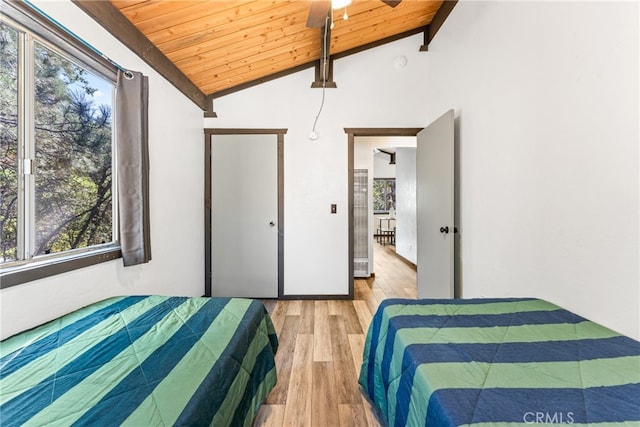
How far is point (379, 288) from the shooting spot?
3.74 meters

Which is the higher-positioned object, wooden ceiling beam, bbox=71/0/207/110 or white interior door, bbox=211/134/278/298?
wooden ceiling beam, bbox=71/0/207/110

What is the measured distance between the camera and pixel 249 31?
2.34 metres

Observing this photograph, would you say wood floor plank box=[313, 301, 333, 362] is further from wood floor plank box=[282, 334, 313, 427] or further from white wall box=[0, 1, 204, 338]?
white wall box=[0, 1, 204, 338]

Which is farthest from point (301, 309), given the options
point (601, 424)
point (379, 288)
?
point (601, 424)

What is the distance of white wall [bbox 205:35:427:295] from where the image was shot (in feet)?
10.5

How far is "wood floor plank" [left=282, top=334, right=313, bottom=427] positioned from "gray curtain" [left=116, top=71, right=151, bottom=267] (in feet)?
4.36

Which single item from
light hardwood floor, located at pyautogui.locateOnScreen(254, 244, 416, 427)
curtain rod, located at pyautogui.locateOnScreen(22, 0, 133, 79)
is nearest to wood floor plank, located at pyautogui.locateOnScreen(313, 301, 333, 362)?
light hardwood floor, located at pyautogui.locateOnScreen(254, 244, 416, 427)

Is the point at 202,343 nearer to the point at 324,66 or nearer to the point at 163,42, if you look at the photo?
the point at 163,42

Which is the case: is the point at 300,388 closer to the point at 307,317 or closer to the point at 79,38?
the point at 307,317

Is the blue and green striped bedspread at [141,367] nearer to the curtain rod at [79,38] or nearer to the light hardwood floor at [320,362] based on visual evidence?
the light hardwood floor at [320,362]

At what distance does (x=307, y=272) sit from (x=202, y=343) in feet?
7.15

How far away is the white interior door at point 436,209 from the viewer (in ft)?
7.70

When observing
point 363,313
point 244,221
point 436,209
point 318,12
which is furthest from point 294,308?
point 318,12

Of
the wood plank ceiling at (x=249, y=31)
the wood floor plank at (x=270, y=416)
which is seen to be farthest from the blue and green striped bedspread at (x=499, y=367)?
the wood plank ceiling at (x=249, y=31)
